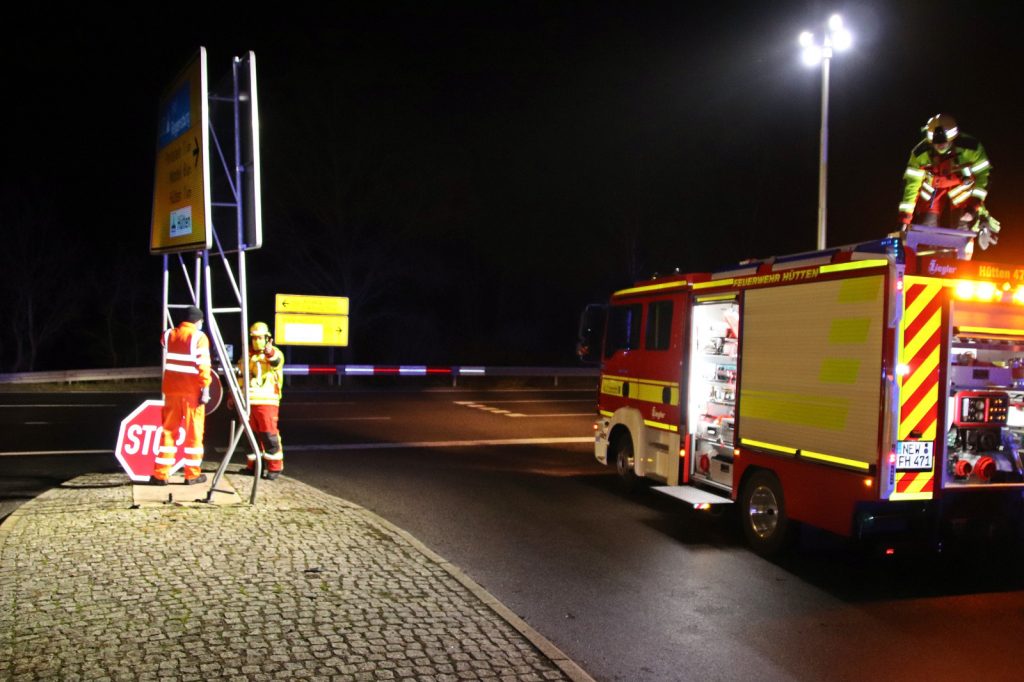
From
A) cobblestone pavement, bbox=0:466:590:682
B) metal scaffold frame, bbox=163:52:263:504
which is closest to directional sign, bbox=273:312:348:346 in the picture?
metal scaffold frame, bbox=163:52:263:504

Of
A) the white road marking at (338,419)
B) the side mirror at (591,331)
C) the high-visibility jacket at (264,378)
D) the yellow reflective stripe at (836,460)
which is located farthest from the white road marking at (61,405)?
the yellow reflective stripe at (836,460)

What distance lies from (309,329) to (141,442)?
14403mm

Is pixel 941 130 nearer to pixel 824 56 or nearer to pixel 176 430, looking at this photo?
pixel 824 56

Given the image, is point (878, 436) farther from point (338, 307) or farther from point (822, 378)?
point (338, 307)

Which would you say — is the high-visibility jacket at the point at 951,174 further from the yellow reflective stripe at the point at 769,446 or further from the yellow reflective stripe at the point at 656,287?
the yellow reflective stripe at the point at 769,446

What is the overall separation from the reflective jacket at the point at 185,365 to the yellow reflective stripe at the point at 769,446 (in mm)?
5240

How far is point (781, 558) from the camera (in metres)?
6.86

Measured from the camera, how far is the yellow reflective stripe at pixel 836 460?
232 inches

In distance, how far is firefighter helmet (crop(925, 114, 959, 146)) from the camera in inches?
301

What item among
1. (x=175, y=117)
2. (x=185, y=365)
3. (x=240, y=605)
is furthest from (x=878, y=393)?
(x=175, y=117)

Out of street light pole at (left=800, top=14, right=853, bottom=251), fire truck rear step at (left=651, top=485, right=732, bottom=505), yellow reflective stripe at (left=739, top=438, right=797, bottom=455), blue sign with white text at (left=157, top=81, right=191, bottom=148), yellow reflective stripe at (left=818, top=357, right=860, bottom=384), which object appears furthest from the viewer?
street light pole at (left=800, top=14, right=853, bottom=251)

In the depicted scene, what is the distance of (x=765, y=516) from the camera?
7.04 metres

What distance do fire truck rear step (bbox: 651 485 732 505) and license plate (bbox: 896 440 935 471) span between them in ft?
6.51

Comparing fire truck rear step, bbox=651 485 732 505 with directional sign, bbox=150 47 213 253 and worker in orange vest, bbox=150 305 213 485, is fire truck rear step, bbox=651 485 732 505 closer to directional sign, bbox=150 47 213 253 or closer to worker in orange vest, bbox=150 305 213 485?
worker in orange vest, bbox=150 305 213 485
